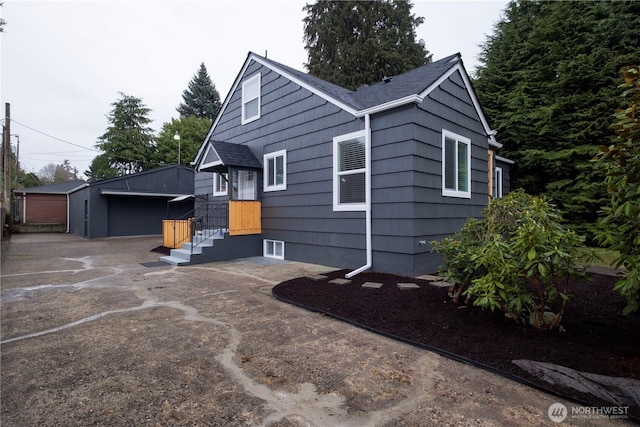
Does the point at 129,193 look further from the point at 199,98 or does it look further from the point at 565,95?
the point at 199,98

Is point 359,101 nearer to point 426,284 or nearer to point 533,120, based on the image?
point 426,284

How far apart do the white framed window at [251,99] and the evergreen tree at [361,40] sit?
12241mm

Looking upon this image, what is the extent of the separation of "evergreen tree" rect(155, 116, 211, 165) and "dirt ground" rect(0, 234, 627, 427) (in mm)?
28848

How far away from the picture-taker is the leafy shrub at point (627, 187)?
236 centimetres

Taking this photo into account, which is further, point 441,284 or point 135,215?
point 135,215

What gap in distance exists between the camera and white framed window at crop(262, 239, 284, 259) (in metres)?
8.51

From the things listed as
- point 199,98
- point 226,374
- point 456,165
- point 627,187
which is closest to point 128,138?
point 199,98

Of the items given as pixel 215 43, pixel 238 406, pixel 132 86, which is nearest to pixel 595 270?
pixel 238 406

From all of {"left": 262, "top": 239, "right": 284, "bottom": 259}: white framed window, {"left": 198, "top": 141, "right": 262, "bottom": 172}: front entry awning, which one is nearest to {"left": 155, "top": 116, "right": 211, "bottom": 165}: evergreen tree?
{"left": 198, "top": 141, "right": 262, "bottom": 172}: front entry awning

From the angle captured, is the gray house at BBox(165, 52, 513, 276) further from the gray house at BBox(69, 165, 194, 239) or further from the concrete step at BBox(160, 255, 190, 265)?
the gray house at BBox(69, 165, 194, 239)

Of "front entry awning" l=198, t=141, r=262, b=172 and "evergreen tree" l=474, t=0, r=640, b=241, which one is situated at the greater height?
"evergreen tree" l=474, t=0, r=640, b=241

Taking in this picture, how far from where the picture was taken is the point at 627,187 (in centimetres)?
240

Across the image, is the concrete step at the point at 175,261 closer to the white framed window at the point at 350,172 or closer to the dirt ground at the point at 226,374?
the dirt ground at the point at 226,374

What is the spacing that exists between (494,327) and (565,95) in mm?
12031
